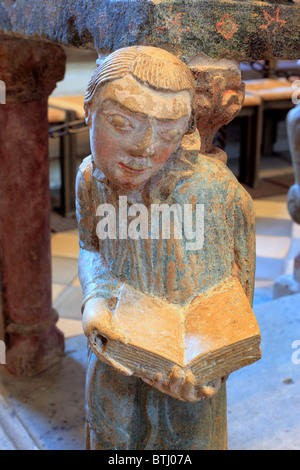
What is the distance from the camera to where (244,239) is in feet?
5.34

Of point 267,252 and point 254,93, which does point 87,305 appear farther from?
Result: point 254,93

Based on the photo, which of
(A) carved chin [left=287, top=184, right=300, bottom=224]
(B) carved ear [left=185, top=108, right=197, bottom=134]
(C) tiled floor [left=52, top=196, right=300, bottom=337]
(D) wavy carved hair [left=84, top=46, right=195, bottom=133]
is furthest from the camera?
(C) tiled floor [left=52, top=196, right=300, bottom=337]

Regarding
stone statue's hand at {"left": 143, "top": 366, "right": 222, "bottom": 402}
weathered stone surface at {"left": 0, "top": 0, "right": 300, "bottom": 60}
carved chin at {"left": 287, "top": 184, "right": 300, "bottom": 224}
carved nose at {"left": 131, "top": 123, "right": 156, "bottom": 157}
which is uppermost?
weathered stone surface at {"left": 0, "top": 0, "right": 300, "bottom": 60}

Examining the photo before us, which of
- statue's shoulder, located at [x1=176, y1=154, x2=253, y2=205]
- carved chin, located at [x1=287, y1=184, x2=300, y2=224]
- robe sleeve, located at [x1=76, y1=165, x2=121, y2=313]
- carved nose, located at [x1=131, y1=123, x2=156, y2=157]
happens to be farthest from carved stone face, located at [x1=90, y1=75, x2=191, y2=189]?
carved chin, located at [x1=287, y1=184, x2=300, y2=224]

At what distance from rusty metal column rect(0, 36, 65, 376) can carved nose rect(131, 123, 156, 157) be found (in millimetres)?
1358

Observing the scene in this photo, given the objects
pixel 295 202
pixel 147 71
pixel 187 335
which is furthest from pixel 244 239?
pixel 295 202

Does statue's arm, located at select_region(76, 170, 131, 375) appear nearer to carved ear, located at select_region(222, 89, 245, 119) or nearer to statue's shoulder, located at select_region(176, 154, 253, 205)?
statue's shoulder, located at select_region(176, 154, 253, 205)

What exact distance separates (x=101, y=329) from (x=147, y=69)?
1.95 ft

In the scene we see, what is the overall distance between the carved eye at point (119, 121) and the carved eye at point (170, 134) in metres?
0.07

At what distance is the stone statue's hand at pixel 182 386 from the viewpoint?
4.75 ft

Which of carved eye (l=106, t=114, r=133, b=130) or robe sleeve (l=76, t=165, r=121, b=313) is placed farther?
robe sleeve (l=76, t=165, r=121, b=313)

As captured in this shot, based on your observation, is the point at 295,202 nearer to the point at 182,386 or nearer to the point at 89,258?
the point at 89,258

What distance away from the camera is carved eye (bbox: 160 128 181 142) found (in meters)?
1.37
